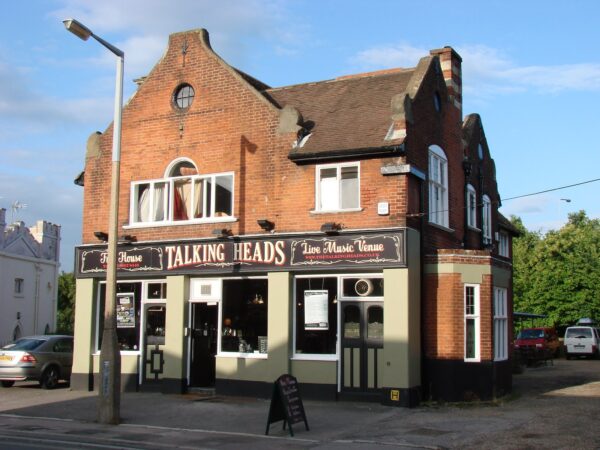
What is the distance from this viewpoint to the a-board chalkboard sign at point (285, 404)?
1323 cm

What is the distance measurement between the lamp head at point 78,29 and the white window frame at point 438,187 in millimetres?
9311

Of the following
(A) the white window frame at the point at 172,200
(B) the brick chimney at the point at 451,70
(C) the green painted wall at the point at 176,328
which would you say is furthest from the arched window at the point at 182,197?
(B) the brick chimney at the point at 451,70

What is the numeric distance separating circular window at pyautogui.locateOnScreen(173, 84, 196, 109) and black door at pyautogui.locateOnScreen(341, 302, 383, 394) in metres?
7.41

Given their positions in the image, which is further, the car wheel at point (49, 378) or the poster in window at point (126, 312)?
the car wheel at point (49, 378)

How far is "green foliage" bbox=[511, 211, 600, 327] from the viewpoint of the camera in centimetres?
4709

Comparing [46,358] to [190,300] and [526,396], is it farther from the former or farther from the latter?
[526,396]

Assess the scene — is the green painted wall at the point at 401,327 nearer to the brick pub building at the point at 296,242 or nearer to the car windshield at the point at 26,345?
the brick pub building at the point at 296,242

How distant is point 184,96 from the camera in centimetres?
2064

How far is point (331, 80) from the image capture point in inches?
860

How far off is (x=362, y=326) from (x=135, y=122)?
8.86m

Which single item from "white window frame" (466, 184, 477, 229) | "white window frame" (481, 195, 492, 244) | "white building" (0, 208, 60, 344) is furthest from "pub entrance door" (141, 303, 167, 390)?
"white building" (0, 208, 60, 344)

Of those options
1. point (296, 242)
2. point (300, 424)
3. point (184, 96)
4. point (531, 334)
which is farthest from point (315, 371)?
point (531, 334)

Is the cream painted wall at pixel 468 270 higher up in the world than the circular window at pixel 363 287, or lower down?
higher up

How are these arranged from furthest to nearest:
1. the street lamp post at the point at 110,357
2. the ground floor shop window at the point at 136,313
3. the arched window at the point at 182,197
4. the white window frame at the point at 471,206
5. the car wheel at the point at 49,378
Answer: the white window frame at the point at 471,206
the car wheel at the point at 49,378
the ground floor shop window at the point at 136,313
the arched window at the point at 182,197
the street lamp post at the point at 110,357
